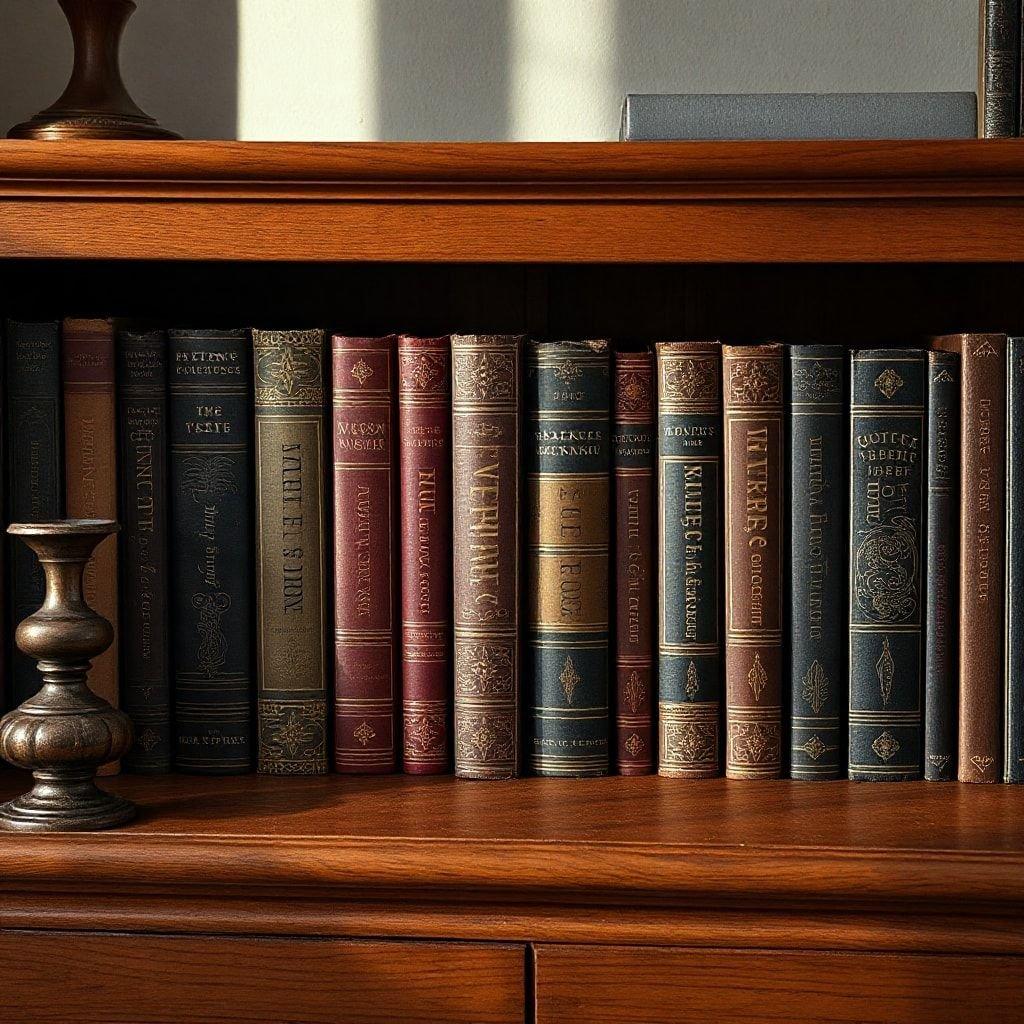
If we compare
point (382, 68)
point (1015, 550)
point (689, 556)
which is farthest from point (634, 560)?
point (382, 68)

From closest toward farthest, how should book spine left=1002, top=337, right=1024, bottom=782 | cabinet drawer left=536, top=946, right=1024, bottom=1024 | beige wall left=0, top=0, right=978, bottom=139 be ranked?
cabinet drawer left=536, top=946, right=1024, bottom=1024 → book spine left=1002, top=337, right=1024, bottom=782 → beige wall left=0, top=0, right=978, bottom=139

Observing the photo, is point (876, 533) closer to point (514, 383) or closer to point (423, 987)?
point (514, 383)

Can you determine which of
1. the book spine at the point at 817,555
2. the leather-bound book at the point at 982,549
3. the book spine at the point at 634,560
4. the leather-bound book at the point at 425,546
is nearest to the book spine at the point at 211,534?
the leather-bound book at the point at 425,546

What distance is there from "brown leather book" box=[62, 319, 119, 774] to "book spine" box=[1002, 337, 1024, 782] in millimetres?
587

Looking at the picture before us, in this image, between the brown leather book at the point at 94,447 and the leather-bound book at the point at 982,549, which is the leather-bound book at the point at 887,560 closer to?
the leather-bound book at the point at 982,549

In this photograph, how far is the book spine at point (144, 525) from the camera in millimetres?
866

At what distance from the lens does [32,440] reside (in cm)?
87

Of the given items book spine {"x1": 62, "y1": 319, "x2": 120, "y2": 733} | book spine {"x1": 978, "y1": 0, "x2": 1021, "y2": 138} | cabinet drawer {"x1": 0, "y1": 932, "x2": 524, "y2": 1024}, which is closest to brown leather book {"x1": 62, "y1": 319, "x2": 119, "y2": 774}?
book spine {"x1": 62, "y1": 319, "x2": 120, "y2": 733}

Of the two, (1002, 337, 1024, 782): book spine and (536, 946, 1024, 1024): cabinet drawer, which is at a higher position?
(1002, 337, 1024, 782): book spine

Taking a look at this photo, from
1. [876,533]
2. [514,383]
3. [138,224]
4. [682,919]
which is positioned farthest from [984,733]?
[138,224]

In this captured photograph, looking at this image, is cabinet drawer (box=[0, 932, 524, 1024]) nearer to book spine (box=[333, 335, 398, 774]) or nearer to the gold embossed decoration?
book spine (box=[333, 335, 398, 774])

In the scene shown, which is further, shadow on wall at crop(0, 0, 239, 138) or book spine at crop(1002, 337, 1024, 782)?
shadow on wall at crop(0, 0, 239, 138)

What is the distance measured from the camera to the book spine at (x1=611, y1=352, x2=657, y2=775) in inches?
33.8

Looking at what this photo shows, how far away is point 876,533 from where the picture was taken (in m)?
0.85
